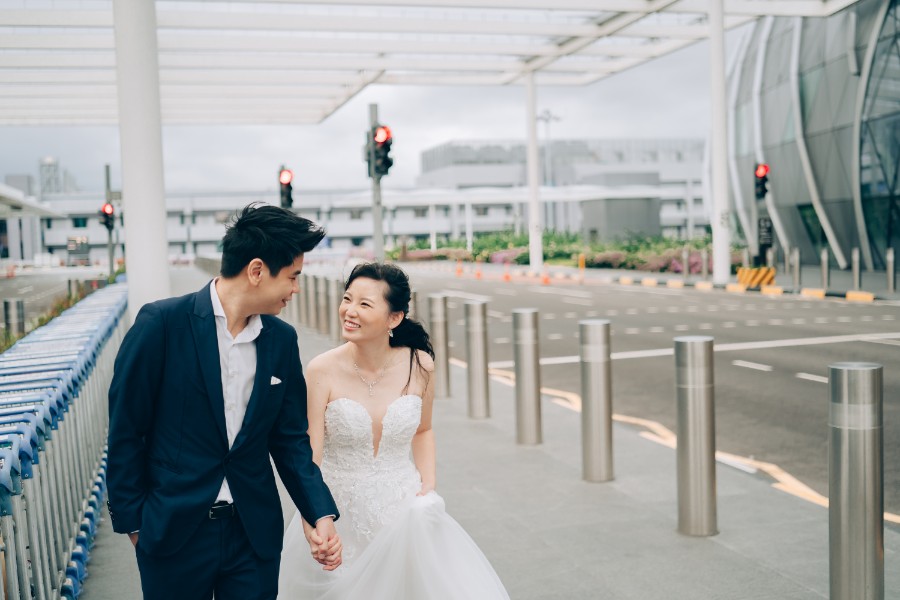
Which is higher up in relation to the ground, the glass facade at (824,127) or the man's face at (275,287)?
the glass facade at (824,127)

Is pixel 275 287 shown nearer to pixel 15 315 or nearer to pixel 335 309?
pixel 15 315

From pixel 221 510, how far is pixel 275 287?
0.67 metres

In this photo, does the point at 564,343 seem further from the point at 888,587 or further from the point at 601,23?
the point at 601,23

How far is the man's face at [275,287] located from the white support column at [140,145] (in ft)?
21.0

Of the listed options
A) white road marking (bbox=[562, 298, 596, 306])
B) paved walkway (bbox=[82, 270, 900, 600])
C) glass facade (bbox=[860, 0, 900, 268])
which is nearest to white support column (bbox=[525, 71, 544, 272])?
glass facade (bbox=[860, 0, 900, 268])

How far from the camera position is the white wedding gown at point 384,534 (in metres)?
3.47

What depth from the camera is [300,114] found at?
38.3m

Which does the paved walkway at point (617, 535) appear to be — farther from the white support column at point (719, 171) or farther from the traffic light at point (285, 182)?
the white support column at point (719, 171)

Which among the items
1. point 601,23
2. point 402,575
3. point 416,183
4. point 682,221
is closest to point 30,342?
point 402,575

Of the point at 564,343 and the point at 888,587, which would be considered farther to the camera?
the point at 564,343

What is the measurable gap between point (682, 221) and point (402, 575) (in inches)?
3799

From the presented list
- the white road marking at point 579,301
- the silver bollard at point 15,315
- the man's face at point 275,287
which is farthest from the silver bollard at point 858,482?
the white road marking at point 579,301

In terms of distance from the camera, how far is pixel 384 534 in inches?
140

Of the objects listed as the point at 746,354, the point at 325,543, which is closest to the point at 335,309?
the point at 746,354
